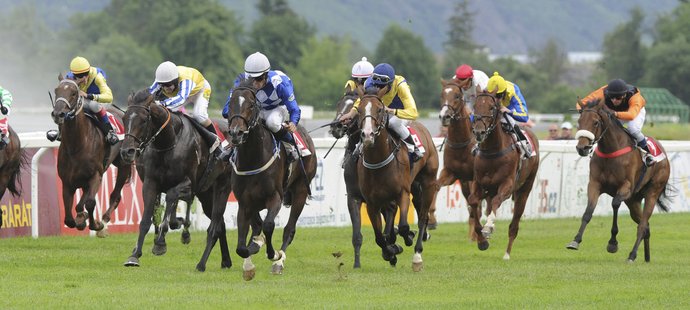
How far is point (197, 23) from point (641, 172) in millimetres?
85433

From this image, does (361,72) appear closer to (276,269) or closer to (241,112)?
(276,269)

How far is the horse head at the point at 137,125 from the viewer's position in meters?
10.8

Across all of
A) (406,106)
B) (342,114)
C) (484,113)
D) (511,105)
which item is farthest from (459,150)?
(342,114)

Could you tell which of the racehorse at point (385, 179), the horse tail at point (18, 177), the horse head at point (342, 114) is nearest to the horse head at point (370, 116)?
the racehorse at point (385, 179)

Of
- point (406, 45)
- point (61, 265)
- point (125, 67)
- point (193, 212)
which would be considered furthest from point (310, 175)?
point (406, 45)

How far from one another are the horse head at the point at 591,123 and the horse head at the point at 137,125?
4515mm

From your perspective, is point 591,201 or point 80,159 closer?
point 80,159

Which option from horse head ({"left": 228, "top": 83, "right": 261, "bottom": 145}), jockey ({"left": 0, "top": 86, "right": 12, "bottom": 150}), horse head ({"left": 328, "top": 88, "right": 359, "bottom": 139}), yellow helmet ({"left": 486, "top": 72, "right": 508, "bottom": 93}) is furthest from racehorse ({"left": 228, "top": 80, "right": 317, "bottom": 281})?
jockey ({"left": 0, "top": 86, "right": 12, "bottom": 150})

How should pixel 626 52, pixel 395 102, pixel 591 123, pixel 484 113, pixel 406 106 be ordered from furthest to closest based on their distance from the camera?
pixel 626 52, pixel 591 123, pixel 484 113, pixel 395 102, pixel 406 106

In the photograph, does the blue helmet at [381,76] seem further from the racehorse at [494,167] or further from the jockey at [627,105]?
the jockey at [627,105]

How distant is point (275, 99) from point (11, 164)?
14.0 ft

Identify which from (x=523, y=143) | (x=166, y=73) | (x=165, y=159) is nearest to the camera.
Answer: (x=165, y=159)

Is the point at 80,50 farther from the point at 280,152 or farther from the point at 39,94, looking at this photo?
the point at 280,152

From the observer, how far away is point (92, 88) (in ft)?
45.5
